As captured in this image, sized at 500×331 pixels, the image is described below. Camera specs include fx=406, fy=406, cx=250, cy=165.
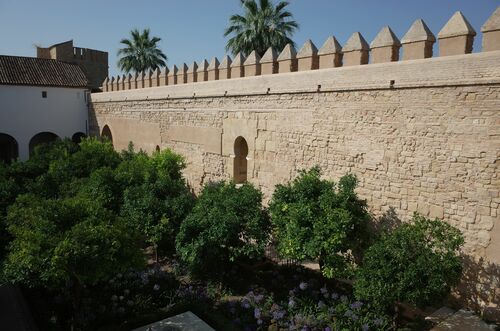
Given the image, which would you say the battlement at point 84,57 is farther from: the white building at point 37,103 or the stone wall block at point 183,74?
the stone wall block at point 183,74

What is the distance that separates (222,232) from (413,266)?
3.24m

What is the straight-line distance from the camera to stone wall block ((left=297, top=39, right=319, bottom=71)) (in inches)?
335

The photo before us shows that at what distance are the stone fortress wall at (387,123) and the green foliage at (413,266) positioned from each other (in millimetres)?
537

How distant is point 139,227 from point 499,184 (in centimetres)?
654

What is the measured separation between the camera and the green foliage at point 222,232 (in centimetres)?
746

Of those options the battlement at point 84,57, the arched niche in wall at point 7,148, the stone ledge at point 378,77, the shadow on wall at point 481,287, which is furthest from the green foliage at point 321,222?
the battlement at point 84,57

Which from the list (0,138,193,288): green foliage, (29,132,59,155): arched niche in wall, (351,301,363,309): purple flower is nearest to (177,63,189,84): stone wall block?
(0,138,193,288): green foliage

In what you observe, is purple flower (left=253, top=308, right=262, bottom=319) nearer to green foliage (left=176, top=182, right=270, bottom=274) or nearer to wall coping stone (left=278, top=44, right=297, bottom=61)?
green foliage (left=176, top=182, right=270, bottom=274)

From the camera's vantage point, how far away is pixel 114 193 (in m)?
9.71

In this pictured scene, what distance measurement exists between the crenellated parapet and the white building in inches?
423

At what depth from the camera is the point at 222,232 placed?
7.36 metres

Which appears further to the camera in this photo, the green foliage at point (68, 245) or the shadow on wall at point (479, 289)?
the shadow on wall at point (479, 289)

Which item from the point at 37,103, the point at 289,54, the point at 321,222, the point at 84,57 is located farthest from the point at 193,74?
the point at 84,57

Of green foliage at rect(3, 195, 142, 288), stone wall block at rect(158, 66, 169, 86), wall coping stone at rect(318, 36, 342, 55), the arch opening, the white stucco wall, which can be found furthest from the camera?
the white stucco wall
